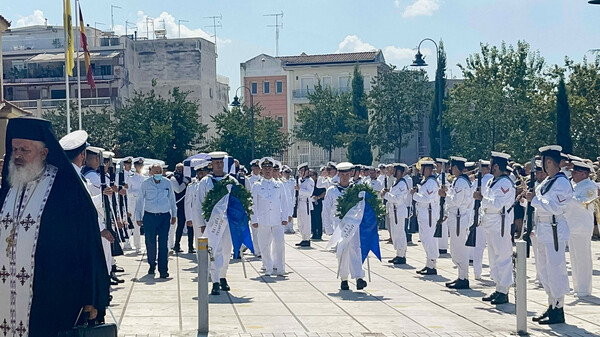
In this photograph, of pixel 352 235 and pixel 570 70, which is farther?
pixel 570 70

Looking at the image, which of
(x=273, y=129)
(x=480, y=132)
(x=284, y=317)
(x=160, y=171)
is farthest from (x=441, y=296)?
(x=273, y=129)

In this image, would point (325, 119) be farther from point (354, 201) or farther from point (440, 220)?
point (354, 201)

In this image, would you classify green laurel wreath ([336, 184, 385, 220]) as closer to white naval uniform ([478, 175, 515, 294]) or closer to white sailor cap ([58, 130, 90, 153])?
white naval uniform ([478, 175, 515, 294])

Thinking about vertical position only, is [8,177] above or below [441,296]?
above

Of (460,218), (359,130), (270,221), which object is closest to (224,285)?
(270,221)

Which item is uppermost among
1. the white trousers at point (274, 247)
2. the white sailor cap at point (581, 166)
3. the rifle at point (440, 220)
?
the white sailor cap at point (581, 166)

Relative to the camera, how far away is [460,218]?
1527cm

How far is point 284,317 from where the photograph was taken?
38.5 feet

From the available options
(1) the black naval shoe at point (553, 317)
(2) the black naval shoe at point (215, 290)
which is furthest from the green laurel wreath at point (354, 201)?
(1) the black naval shoe at point (553, 317)

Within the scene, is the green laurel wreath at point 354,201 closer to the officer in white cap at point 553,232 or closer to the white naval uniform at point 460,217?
the white naval uniform at point 460,217

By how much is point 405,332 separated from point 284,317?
5.88 feet

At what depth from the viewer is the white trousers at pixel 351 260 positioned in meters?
14.3

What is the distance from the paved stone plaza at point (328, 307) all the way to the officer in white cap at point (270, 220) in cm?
35

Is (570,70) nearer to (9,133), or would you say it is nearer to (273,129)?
(273,129)
